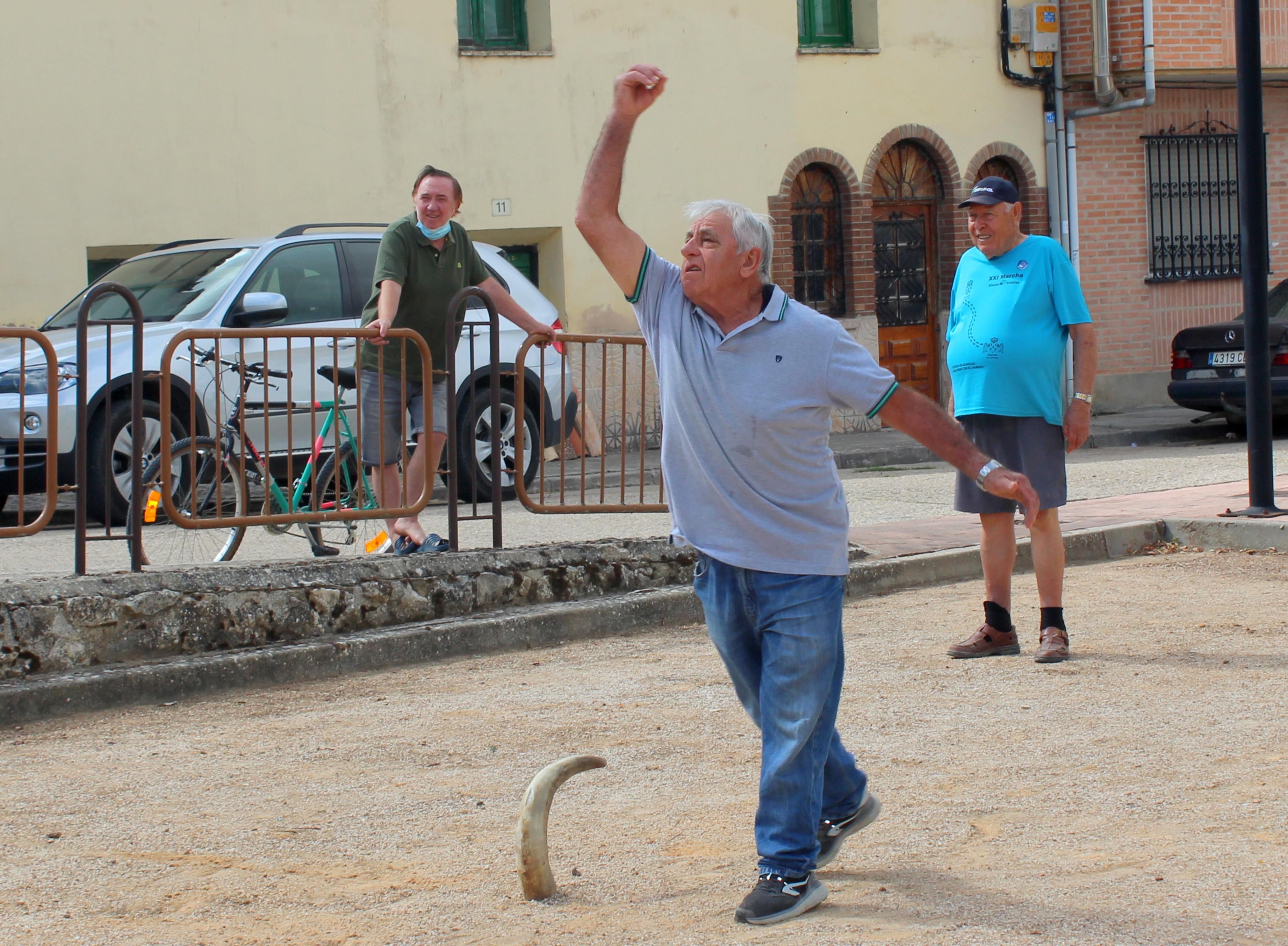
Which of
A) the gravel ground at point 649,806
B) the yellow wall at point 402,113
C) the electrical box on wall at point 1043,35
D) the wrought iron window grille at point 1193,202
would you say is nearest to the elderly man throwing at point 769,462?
the gravel ground at point 649,806

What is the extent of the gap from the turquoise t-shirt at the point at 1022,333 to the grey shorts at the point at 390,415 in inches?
93.4

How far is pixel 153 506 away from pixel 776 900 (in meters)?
4.26

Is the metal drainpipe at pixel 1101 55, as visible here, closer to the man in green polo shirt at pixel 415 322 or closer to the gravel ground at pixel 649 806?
the man in green polo shirt at pixel 415 322

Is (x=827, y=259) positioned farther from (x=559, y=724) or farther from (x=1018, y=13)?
(x=559, y=724)

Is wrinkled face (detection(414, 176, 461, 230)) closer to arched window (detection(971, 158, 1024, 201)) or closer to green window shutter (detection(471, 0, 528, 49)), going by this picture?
green window shutter (detection(471, 0, 528, 49))

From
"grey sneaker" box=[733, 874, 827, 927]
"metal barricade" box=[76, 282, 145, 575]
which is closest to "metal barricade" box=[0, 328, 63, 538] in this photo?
"metal barricade" box=[76, 282, 145, 575]

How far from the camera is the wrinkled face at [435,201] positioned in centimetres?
755

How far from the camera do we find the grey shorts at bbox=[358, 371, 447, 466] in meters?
7.36

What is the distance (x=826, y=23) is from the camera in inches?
739

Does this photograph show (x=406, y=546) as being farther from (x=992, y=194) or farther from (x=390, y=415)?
(x=992, y=194)

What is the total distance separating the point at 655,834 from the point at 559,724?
132cm

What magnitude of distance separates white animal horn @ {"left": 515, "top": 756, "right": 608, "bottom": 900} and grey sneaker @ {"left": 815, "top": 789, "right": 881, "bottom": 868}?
631 millimetres

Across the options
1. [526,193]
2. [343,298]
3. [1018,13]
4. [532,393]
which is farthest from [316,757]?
[1018,13]

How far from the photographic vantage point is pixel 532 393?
8.02m
